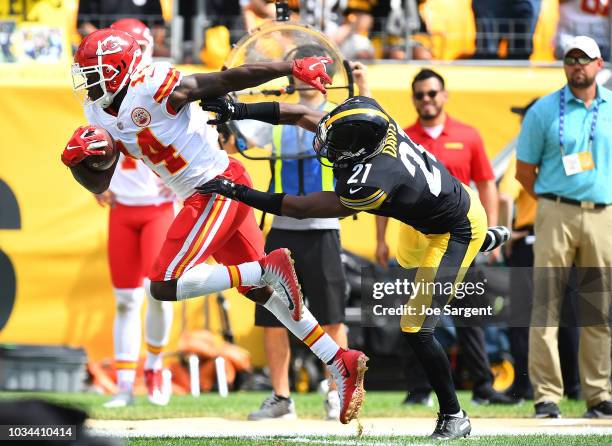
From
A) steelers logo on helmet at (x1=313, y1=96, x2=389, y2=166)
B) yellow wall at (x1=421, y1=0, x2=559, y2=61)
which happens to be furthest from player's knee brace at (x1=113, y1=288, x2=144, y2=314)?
yellow wall at (x1=421, y1=0, x2=559, y2=61)

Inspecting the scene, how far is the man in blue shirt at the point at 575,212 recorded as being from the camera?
745 cm

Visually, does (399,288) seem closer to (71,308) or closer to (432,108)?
(432,108)

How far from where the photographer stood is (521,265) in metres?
9.02

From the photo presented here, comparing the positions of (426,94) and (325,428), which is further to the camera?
(426,94)

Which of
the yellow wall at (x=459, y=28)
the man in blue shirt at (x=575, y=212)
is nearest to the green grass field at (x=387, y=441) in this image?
the man in blue shirt at (x=575, y=212)

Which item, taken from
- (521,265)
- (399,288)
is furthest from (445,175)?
(521,265)

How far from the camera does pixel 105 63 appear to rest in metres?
5.79

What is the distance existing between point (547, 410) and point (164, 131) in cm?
309

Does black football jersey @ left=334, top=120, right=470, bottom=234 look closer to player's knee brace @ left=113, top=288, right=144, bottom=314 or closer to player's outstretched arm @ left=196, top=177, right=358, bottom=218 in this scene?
player's outstretched arm @ left=196, top=177, right=358, bottom=218

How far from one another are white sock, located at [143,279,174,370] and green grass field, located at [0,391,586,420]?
1.08ft

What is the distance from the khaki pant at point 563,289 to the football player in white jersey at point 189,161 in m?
1.90

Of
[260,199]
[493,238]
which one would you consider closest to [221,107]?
[260,199]

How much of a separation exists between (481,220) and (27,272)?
512cm

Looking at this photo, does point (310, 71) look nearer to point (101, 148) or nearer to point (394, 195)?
point (394, 195)
